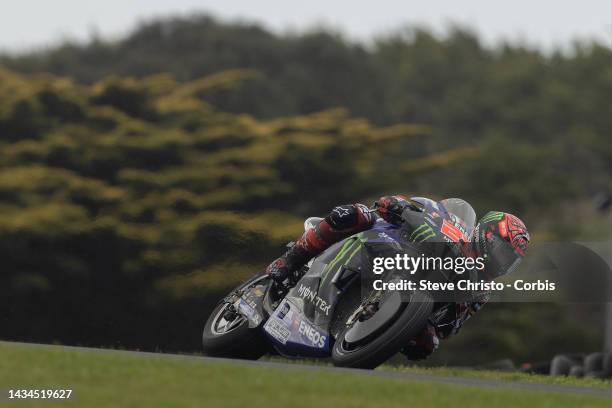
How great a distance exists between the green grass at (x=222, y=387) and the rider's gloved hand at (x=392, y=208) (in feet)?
6.52

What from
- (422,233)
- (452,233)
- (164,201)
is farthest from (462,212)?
(164,201)

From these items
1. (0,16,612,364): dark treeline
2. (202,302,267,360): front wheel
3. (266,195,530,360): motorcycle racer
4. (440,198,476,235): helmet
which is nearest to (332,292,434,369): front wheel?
(266,195,530,360): motorcycle racer

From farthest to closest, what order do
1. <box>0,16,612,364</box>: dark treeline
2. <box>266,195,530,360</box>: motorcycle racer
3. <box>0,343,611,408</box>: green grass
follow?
<box>0,16,612,364</box>: dark treeline → <box>266,195,530,360</box>: motorcycle racer → <box>0,343,611,408</box>: green grass

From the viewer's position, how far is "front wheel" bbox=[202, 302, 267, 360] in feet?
33.7

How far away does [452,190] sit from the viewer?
2628 centimetres

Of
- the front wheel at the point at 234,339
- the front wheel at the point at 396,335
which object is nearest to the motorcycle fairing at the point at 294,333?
the front wheel at the point at 234,339

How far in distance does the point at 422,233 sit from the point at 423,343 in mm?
891

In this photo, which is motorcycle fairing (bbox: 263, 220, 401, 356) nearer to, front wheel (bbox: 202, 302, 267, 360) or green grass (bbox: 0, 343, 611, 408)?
front wheel (bbox: 202, 302, 267, 360)

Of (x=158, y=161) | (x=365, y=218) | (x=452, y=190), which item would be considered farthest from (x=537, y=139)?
(x=365, y=218)

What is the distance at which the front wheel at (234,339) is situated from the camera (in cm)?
1027

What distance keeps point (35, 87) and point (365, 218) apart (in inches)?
323

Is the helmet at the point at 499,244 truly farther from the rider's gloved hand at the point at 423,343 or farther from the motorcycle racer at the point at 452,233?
the rider's gloved hand at the point at 423,343

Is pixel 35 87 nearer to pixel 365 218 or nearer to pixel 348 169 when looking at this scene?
pixel 348 169

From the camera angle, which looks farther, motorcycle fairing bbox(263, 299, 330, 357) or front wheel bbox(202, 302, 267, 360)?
front wheel bbox(202, 302, 267, 360)
